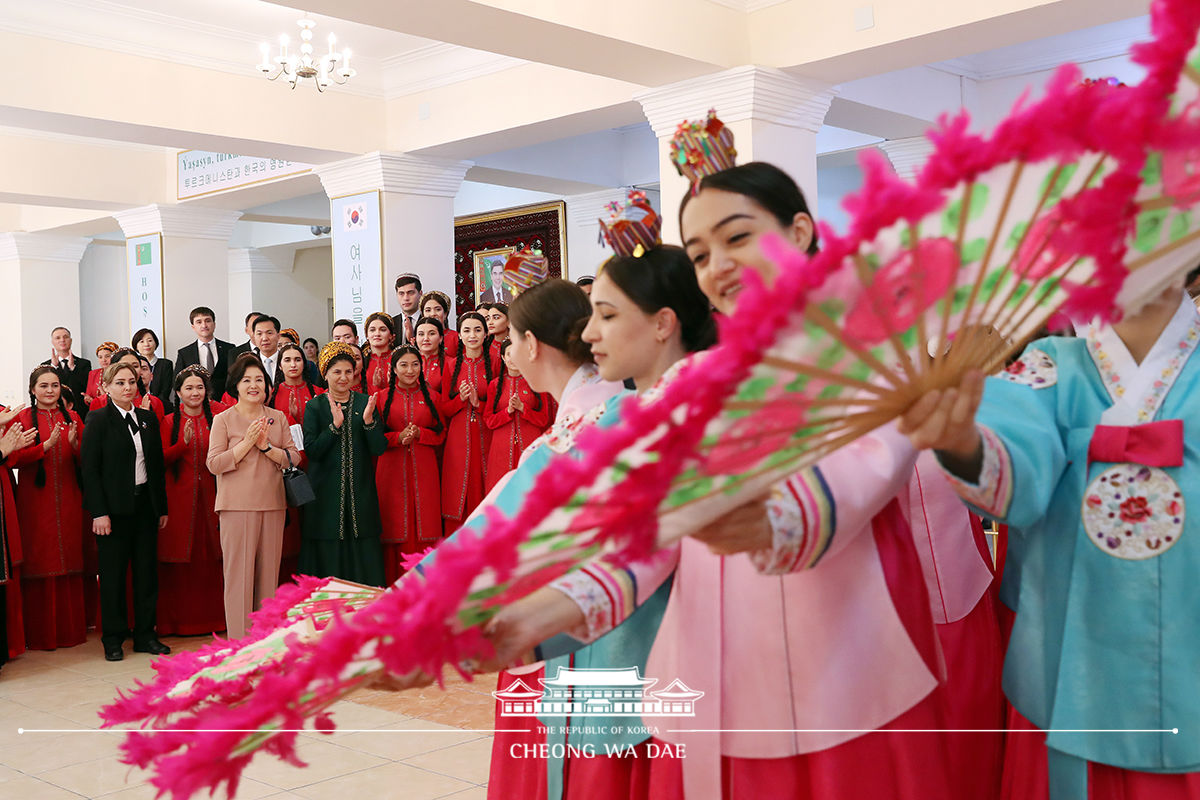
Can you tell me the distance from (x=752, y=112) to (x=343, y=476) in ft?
10.6

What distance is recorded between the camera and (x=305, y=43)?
23.1 feet

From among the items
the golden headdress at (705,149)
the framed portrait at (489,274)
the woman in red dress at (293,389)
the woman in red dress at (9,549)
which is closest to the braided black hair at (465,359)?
the woman in red dress at (293,389)

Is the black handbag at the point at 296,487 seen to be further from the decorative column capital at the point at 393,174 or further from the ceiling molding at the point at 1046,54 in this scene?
the ceiling molding at the point at 1046,54

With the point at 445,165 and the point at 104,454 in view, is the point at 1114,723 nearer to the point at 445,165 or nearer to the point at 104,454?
the point at 104,454

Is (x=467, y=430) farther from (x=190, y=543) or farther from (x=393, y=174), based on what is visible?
(x=393, y=174)

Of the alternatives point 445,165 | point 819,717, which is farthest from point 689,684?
point 445,165

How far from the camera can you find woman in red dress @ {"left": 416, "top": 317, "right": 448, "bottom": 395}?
21.3 ft

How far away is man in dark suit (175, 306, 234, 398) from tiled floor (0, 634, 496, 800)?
430 cm

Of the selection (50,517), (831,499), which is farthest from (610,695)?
(50,517)

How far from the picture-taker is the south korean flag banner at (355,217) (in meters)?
8.97

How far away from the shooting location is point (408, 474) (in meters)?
6.27

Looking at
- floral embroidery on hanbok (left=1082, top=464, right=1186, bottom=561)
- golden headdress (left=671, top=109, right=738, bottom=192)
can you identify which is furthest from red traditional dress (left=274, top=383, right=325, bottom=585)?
floral embroidery on hanbok (left=1082, top=464, right=1186, bottom=561)

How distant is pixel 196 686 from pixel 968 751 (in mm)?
1007

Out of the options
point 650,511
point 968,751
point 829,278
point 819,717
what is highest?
point 829,278
